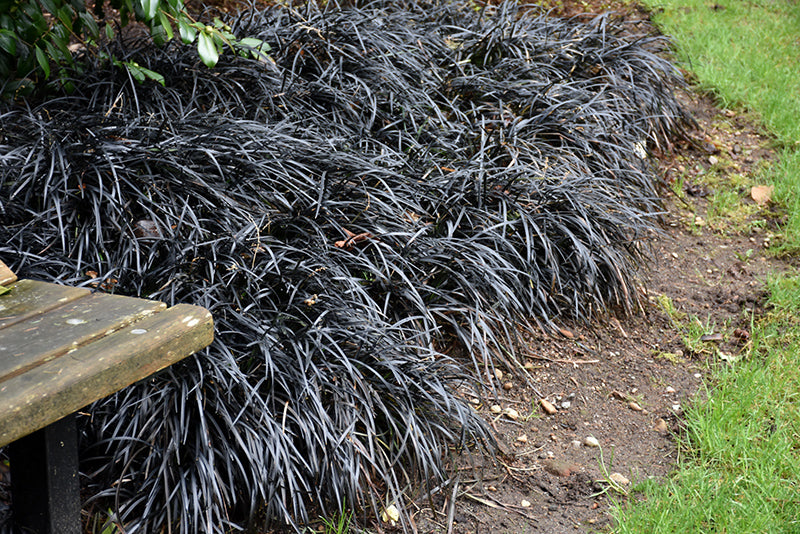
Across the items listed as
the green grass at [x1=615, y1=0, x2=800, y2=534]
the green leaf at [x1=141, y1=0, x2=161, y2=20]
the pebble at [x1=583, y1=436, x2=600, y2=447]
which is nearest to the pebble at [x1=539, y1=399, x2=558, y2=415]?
the pebble at [x1=583, y1=436, x2=600, y2=447]

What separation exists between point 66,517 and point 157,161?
159 centimetres

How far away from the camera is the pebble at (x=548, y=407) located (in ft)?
8.84

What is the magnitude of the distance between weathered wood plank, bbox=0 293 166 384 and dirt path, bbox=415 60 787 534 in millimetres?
1217

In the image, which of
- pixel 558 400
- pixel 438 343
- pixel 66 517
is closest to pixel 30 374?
pixel 66 517

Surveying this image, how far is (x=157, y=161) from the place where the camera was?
8.84ft

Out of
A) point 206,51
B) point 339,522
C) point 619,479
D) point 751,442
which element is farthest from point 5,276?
point 751,442

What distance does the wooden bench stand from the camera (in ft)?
3.66

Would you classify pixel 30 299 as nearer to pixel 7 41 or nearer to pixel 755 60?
pixel 7 41

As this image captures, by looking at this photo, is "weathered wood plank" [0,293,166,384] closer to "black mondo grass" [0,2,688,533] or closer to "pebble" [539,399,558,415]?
"black mondo grass" [0,2,688,533]

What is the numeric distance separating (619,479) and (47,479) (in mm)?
1778

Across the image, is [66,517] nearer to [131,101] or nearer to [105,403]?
[105,403]

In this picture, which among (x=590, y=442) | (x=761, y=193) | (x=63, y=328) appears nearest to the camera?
(x=63, y=328)

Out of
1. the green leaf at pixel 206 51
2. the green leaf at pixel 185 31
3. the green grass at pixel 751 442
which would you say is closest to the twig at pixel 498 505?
the green grass at pixel 751 442

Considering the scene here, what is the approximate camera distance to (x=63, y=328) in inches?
50.4
